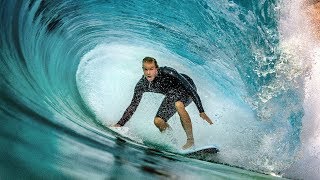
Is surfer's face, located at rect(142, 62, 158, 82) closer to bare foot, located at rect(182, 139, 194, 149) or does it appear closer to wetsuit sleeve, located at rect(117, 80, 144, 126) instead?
wetsuit sleeve, located at rect(117, 80, 144, 126)

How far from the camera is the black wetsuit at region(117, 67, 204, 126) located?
186 inches

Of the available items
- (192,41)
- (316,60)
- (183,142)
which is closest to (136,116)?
(183,142)

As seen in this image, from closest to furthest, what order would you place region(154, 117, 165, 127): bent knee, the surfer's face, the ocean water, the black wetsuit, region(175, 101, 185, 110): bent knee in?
1. the ocean water
2. the surfer's face
3. the black wetsuit
4. region(175, 101, 185, 110): bent knee
5. region(154, 117, 165, 127): bent knee

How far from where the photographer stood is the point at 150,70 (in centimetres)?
461

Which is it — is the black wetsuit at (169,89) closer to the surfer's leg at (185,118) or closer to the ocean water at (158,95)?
the surfer's leg at (185,118)

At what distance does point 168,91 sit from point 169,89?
0.12 ft

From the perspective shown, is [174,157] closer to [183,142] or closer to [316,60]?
[183,142]

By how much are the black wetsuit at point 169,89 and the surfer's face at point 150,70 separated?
0.05 meters

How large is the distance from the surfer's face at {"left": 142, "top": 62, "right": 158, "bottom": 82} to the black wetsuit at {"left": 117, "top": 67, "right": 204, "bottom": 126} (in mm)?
51

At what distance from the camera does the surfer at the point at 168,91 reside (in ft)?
15.3

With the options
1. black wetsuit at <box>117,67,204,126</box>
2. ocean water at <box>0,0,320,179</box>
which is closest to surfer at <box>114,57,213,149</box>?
black wetsuit at <box>117,67,204,126</box>

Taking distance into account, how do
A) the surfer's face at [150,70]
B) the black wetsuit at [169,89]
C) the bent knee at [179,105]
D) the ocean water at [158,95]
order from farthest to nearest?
the bent knee at [179,105]
the black wetsuit at [169,89]
the surfer's face at [150,70]
the ocean water at [158,95]

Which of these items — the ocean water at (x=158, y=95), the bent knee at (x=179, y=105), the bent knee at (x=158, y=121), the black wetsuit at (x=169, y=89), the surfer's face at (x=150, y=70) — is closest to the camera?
the ocean water at (x=158, y=95)

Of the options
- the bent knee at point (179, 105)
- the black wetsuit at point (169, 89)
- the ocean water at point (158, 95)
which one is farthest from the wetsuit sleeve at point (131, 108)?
the bent knee at point (179, 105)
